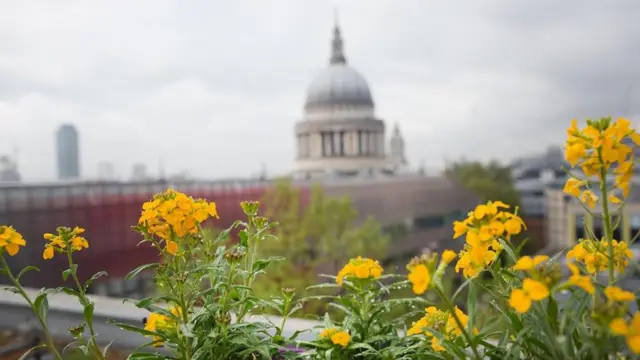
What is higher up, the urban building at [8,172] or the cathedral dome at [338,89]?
the cathedral dome at [338,89]

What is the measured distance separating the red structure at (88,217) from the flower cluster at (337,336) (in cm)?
479

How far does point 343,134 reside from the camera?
937 inches

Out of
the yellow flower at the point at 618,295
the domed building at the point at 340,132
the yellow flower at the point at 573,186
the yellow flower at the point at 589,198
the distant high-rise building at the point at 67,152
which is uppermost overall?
the domed building at the point at 340,132

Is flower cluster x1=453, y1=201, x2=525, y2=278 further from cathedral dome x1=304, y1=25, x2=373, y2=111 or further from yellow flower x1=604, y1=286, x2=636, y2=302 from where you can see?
cathedral dome x1=304, y1=25, x2=373, y2=111

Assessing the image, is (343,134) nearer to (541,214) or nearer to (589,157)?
(541,214)

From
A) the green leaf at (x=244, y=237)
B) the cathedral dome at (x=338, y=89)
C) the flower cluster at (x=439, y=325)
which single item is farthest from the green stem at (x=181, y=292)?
the cathedral dome at (x=338, y=89)

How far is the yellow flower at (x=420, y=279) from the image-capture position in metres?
0.61

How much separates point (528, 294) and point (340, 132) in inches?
922

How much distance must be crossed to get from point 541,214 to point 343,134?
28.6ft

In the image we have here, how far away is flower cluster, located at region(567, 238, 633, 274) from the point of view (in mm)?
816

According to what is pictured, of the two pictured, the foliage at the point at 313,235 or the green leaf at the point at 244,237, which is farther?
the foliage at the point at 313,235

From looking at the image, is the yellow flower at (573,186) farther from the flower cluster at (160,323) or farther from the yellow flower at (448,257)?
the flower cluster at (160,323)

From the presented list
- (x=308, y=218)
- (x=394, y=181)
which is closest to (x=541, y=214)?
(x=394, y=181)

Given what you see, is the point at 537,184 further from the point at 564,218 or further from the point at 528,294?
the point at 528,294
